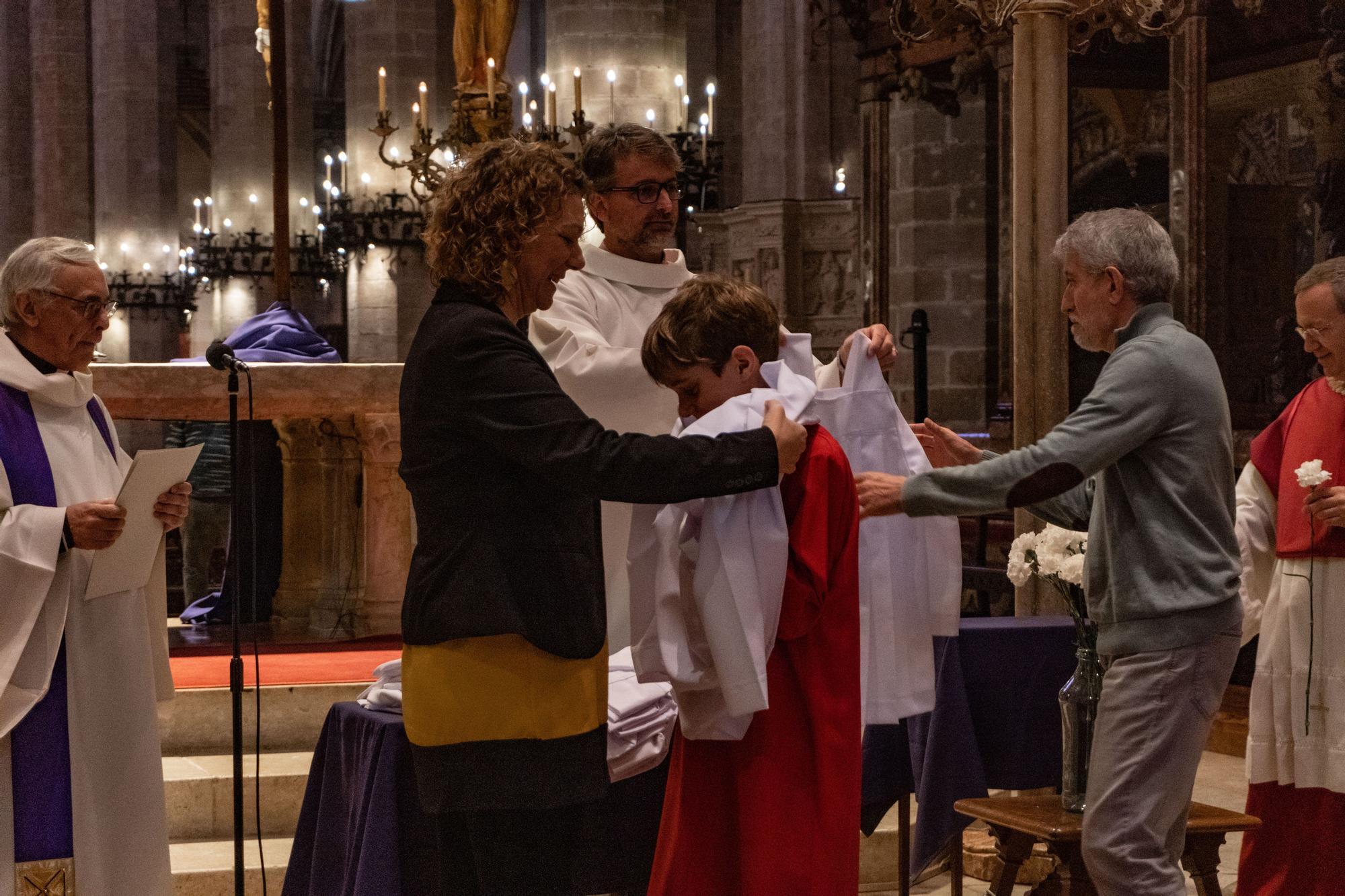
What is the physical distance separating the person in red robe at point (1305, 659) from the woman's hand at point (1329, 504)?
111 mm

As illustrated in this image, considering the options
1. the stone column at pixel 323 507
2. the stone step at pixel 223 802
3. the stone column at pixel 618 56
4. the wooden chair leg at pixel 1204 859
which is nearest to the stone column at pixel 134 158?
the stone column at pixel 618 56

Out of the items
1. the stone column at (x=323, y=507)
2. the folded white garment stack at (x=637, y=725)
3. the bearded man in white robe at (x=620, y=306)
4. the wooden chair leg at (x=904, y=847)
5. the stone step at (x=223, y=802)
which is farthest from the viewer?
the stone column at (x=323, y=507)

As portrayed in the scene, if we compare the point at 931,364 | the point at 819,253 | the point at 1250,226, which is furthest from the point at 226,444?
the point at 1250,226

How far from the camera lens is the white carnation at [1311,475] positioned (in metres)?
3.98

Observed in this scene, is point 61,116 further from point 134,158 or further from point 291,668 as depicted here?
point 291,668

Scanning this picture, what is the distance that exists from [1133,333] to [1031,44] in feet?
6.11

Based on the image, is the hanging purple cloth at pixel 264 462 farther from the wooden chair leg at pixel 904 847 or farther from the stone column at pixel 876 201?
the stone column at pixel 876 201

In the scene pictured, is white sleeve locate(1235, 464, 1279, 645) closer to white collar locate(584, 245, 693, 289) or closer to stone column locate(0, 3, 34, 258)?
white collar locate(584, 245, 693, 289)

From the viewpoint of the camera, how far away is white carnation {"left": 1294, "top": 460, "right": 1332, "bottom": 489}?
398 centimetres

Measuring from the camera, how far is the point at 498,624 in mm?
2646

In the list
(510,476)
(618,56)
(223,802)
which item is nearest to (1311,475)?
(510,476)

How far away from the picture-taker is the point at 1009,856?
12.7 ft

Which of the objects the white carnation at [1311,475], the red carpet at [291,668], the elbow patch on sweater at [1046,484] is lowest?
the red carpet at [291,668]

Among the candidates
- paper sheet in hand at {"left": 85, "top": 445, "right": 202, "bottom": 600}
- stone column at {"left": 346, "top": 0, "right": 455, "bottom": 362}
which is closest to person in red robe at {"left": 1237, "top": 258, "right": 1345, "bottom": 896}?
paper sheet in hand at {"left": 85, "top": 445, "right": 202, "bottom": 600}
